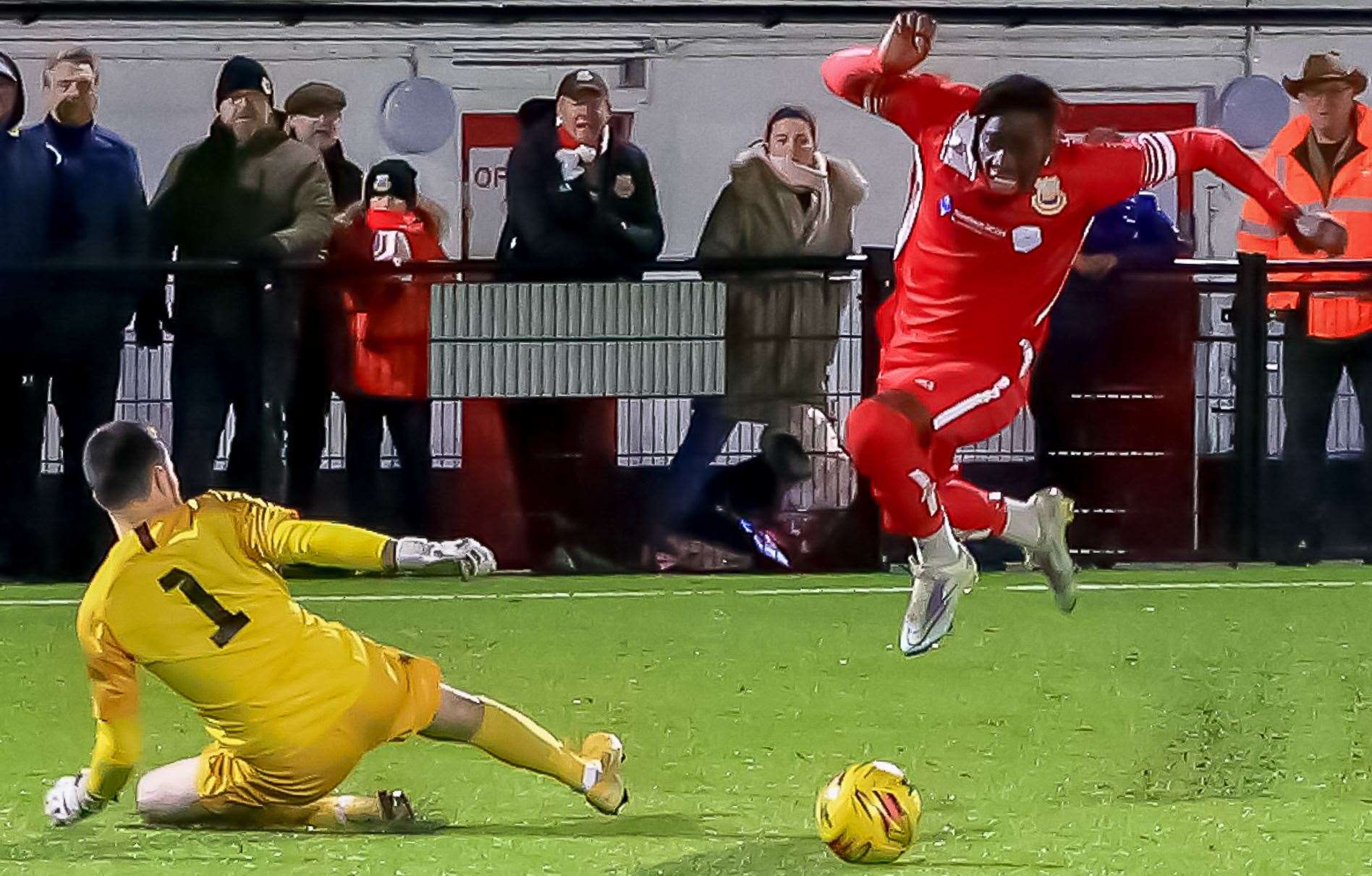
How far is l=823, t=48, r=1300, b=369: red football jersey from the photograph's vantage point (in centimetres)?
776

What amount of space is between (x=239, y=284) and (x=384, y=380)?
0.75m

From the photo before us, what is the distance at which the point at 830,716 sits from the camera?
796 centimetres

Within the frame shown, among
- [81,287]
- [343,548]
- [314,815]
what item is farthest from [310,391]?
[343,548]

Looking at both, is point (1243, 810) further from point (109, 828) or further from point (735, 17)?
point (735, 17)

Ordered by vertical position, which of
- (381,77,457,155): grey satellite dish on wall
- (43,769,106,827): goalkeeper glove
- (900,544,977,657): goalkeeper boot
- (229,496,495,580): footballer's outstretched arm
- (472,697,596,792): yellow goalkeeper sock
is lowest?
(43,769,106,827): goalkeeper glove

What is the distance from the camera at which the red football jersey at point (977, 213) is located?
25.5ft

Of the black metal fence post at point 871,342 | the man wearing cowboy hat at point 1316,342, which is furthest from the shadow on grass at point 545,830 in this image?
the man wearing cowboy hat at point 1316,342

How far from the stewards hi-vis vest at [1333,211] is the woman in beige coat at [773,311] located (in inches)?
77.4

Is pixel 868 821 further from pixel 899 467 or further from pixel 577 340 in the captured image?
pixel 577 340

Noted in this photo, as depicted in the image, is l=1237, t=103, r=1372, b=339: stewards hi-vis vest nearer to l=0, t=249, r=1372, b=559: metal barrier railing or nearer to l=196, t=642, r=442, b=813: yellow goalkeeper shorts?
l=0, t=249, r=1372, b=559: metal barrier railing

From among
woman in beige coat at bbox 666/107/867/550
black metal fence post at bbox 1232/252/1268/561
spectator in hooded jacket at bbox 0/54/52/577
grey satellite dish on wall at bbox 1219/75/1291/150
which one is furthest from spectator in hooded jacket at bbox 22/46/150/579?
grey satellite dish on wall at bbox 1219/75/1291/150

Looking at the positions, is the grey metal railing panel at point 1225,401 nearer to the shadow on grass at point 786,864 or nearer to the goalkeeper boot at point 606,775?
the goalkeeper boot at point 606,775

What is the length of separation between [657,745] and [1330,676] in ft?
8.25

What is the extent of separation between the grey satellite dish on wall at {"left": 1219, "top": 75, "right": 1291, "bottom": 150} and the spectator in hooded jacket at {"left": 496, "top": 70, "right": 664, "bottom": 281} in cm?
444
